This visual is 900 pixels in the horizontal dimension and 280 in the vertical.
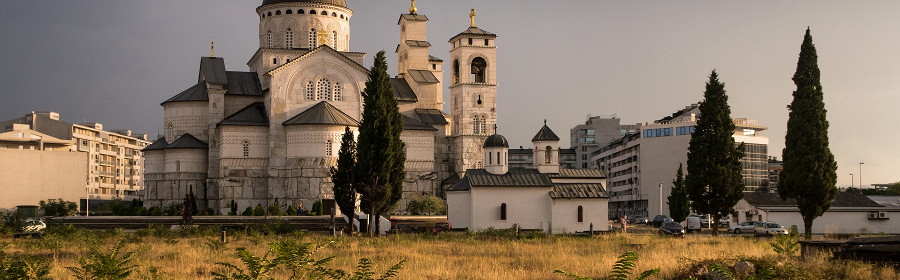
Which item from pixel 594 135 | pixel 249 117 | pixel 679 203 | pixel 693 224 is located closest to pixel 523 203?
pixel 693 224

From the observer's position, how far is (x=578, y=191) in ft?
164

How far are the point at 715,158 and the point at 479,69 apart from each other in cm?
2978

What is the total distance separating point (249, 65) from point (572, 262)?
5139 cm

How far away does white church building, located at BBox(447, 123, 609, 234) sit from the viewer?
49.2m

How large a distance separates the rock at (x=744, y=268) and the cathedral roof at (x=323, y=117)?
40893mm

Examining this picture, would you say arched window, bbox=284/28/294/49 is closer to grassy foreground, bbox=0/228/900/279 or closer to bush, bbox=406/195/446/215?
bush, bbox=406/195/446/215

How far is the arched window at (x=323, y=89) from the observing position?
6384cm

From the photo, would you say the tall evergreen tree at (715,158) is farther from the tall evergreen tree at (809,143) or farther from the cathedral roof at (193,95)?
the cathedral roof at (193,95)

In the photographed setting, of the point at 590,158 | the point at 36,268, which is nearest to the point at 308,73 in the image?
the point at 36,268

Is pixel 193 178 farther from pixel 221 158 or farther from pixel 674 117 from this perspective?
pixel 674 117

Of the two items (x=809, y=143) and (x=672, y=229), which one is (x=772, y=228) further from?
(x=809, y=143)

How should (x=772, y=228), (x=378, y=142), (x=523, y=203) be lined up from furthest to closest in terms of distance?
(x=523, y=203) → (x=772, y=228) → (x=378, y=142)

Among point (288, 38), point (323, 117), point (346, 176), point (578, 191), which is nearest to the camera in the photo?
point (346, 176)

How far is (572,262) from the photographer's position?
81.8 ft
